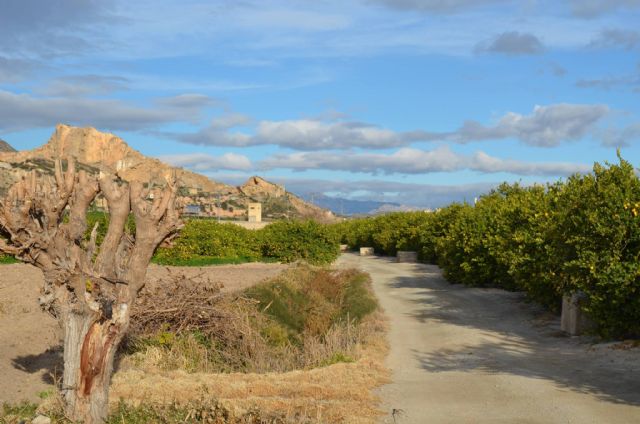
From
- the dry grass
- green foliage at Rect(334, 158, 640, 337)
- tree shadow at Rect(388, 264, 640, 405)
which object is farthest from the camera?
green foliage at Rect(334, 158, 640, 337)

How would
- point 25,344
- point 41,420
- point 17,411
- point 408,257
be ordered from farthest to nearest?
point 408,257
point 25,344
point 17,411
point 41,420

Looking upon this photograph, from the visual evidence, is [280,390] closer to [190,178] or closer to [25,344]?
[25,344]

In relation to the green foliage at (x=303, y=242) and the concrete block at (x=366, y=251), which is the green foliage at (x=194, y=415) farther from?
the concrete block at (x=366, y=251)

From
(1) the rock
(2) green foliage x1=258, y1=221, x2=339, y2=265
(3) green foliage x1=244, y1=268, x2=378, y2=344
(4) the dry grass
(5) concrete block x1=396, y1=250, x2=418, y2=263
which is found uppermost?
(2) green foliage x1=258, y1=221, x2=339, y2=265

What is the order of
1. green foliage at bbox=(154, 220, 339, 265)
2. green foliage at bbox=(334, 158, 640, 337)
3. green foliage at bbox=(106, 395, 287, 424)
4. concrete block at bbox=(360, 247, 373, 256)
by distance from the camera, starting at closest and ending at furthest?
1. green foliage at bbox=(106, 395, 287, 424)
2. green foliage at bbox=(334, 158, 640, 337)
3. green foliage at bbox=(154, 220, 339, 265)
4. concrete block at bbox=(360, 247, 373, 256)

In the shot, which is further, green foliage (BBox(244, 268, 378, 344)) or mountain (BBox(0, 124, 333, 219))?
mountain (BBox(0, 124, 333, 219))

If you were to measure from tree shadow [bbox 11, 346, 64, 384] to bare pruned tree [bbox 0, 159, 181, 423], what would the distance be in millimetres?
3989

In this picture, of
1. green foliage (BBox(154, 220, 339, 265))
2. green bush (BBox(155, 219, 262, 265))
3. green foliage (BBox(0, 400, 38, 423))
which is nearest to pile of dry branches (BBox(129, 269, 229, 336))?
green foliage (BBox(0, 400, 38, 423))

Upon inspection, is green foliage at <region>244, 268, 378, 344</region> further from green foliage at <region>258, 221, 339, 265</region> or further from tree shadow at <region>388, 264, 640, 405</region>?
green foliage at <region>258, 221, 339, 265</region>

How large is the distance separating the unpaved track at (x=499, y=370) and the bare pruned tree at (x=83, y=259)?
160 inches

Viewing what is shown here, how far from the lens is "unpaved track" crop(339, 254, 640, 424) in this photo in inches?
412

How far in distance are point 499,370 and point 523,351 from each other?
2.66 m

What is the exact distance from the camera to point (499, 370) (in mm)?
13891

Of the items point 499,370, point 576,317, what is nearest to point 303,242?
point 576,317
